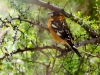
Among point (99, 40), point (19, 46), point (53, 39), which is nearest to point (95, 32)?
point (99, 40)

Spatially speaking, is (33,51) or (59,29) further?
(59,29)

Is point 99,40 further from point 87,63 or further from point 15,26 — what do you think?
point 15,26

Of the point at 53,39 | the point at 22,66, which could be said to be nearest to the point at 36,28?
the point at 53,39

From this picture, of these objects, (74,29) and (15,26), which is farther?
(74,29)

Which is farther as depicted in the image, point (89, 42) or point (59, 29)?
point (59, 29)

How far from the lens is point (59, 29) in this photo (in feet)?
3.71

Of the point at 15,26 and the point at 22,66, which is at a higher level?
the point at 15,26

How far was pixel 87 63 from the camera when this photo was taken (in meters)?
1.04

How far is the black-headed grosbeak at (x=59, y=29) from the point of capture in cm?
108

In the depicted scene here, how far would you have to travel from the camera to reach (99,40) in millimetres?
1055

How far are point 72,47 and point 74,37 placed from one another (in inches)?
3.7

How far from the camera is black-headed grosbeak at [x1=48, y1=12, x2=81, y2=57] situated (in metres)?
1.08

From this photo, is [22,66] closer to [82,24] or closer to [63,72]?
[63,72]

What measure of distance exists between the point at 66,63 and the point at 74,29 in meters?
0.17
